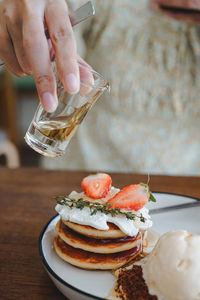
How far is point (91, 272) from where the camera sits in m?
0.74

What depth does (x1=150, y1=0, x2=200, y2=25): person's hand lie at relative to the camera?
4.99 ft

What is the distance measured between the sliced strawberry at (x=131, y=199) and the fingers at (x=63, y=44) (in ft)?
0.91

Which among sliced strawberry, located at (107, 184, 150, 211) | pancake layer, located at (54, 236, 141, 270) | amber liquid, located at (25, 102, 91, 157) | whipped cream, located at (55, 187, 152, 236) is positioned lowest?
pancake layer, located at (54, 236, 141, 270)

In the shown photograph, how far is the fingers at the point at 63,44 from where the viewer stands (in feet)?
2.22

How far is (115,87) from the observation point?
1.77m

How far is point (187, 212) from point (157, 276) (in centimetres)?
35

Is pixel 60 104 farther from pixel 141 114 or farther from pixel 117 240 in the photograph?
pixel 141 114

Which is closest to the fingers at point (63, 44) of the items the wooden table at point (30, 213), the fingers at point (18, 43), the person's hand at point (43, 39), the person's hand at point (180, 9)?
the person's hand at point (43, 39)

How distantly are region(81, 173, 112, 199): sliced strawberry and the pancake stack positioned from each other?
0.10m

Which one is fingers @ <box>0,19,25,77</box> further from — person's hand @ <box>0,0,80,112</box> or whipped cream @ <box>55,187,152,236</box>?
whipped cream @ <box>55,187,152,236</box>

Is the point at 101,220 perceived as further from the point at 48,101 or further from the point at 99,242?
the point at 48,101

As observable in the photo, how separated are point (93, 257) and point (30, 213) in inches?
14.4

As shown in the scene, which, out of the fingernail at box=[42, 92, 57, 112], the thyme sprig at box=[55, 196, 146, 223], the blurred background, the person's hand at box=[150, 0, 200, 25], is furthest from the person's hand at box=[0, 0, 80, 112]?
the blurred background

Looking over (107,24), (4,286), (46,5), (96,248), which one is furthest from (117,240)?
(107,24)
